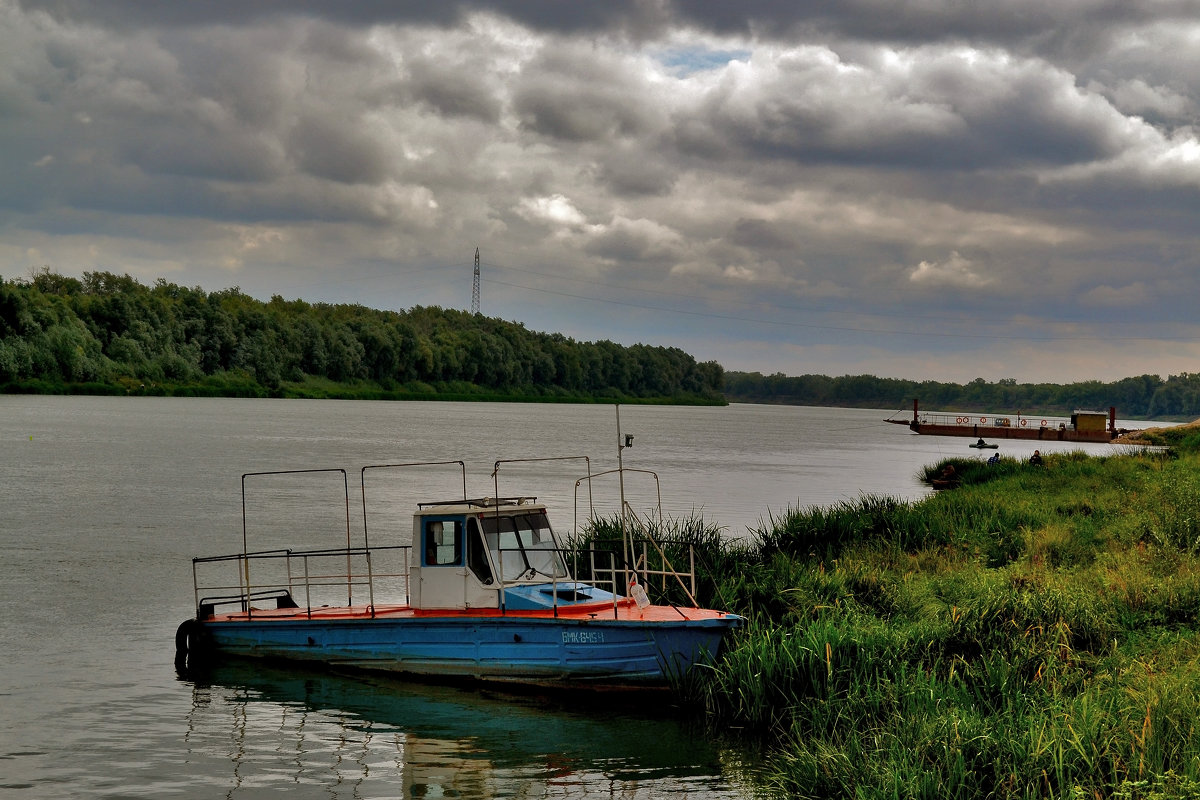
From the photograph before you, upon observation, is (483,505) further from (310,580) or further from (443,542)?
(310,580)

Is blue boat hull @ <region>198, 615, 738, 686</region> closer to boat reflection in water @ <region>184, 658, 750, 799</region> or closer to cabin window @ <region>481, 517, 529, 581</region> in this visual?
boat reflection in water @ <region>184, 658, 750, 799</region>

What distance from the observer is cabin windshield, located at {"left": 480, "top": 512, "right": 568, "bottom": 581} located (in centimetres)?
2092

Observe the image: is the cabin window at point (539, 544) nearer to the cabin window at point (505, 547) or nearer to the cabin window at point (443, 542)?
the cabin window at point (505, 547)

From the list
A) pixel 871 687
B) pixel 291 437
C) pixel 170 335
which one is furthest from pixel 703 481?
pixel 170 335

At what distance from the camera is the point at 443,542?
21125 mm

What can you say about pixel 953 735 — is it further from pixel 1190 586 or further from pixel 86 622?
pixel 86 622

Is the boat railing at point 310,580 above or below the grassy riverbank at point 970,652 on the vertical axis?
below

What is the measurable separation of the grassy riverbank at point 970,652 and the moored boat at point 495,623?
1.05 m

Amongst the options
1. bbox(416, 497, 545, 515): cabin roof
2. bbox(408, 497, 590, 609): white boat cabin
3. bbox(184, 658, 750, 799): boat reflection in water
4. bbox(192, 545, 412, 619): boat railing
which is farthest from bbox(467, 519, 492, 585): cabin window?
bbox(192, 545, 412, 619): boat railing

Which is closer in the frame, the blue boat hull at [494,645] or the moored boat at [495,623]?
the blue boat hull at [494,645]

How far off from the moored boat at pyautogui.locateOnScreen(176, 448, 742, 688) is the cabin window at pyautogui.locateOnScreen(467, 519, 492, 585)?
0.7 inches

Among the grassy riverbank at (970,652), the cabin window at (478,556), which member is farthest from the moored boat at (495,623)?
the grassy riverbank at (970,652)

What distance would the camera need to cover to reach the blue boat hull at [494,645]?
18594mm

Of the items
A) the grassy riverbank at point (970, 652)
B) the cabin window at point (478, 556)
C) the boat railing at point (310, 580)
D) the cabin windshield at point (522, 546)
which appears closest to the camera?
the grassy riverbank at point (970, 652)
